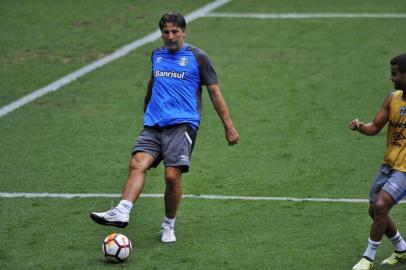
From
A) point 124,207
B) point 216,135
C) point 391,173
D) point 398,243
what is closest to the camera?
point 391,173

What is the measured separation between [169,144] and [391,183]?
7.11 feet

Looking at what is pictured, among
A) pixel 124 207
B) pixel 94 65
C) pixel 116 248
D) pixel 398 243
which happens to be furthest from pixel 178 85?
pixel 94 65

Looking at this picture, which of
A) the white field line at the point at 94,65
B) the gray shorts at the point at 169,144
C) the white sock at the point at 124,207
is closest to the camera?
the white sock at the point at 124,207

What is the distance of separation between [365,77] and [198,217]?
743 cm

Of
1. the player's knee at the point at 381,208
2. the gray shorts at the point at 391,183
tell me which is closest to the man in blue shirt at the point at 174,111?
the gray shorts at the point at 391,183

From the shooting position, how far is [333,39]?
1944 cm

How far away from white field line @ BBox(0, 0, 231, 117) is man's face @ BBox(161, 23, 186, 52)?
21.3ft

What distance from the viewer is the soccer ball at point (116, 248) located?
28.9 feet

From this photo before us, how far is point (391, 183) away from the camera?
8.55 m

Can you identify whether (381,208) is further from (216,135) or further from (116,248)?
(216,135)

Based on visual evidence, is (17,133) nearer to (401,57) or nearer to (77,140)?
(77,140)

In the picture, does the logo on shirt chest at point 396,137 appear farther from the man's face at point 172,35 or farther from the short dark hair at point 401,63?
the man's face at point 172,35

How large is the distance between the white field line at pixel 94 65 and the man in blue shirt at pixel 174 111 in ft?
20.8

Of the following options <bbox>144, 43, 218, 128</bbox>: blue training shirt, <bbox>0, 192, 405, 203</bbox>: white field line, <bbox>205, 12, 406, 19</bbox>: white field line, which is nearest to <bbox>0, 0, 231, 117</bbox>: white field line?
<bbox>205, 12, 406, 19</bbox>: white field line
